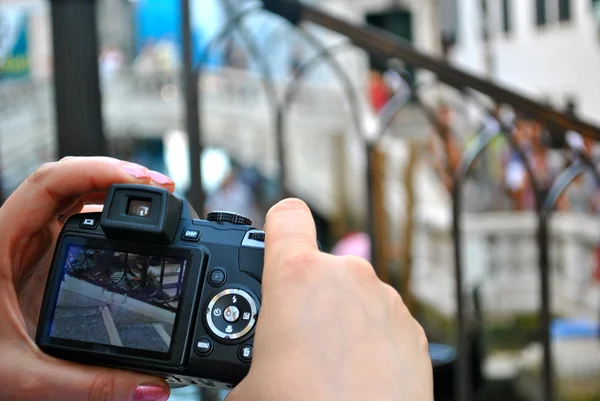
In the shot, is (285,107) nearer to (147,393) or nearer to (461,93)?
(461,93)

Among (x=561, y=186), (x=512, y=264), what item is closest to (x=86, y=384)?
(x=561, y=186)

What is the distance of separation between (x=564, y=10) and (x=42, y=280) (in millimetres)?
7941

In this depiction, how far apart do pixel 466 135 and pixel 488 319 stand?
3.54 meters

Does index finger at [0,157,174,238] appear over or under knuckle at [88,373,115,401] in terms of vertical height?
over

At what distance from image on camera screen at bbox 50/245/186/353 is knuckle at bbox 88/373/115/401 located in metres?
0.02

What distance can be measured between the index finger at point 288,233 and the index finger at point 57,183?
0.14 metres

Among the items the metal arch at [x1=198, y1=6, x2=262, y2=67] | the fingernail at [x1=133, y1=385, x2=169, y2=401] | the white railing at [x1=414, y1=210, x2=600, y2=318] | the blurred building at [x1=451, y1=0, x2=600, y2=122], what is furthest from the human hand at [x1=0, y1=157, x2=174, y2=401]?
the blurred building at [x1=451, y1=0, x2=600, y2=122]

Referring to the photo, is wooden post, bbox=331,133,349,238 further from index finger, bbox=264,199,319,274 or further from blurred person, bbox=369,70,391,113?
index finger, bbox=264,199,319,274

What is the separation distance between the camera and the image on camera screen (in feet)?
2.01

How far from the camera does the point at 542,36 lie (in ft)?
28.6

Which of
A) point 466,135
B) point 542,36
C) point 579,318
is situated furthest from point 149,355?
point 542,36

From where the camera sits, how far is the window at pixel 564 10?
7.84 meters

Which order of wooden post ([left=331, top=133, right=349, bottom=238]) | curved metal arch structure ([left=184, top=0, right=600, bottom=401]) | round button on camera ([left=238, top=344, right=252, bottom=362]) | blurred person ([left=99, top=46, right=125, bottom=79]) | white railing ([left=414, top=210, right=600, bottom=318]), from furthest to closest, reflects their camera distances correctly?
blurred person ([left=99, top=46, right=125, bottom=79])
wooden post ([left=331, top=133, right=349, bottom=238])
white railing ([left=414, top=210, right=600, bottom=318])
curved metal arch structure ([left=184, top=0, right=600, bottom=401])
round button on camera ([left=238, top=344, right=252, bottom=362])

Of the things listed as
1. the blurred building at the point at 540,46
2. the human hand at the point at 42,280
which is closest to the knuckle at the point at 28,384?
the human hand at the point at 42,280
